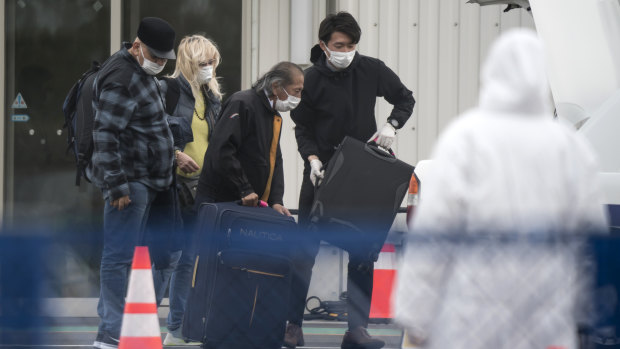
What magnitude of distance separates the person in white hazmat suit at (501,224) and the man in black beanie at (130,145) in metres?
2.65

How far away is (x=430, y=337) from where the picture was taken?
268 centimetres

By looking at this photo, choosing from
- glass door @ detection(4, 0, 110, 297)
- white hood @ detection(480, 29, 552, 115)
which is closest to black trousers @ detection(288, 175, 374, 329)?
white hood @ detection(480, 29, 552, 115)

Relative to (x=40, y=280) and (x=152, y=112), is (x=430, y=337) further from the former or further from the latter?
(x=152, y=112)

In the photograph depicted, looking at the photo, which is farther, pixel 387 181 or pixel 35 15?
pixel 35 15

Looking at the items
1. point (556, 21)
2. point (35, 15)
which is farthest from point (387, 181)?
point (35, 15)

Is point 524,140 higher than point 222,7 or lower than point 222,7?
lower

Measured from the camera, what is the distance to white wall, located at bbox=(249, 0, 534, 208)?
28.9ft

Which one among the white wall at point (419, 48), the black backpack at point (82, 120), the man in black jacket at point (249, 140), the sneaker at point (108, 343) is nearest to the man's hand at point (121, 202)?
the black backpack at point (82, 120)

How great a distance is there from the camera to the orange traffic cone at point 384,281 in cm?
316

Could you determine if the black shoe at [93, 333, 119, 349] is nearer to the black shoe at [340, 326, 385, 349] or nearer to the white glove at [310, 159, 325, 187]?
the black shoe at [340, 326, 385, 349]

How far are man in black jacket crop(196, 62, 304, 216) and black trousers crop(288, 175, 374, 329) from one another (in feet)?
3.77

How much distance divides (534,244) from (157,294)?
11.4 feet

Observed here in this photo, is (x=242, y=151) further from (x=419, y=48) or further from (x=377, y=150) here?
(x=419, y=48)

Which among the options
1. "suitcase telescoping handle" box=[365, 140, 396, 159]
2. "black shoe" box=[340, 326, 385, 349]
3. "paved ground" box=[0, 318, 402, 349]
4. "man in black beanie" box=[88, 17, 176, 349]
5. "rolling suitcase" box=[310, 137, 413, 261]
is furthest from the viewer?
"suitcase telescoping handle" box=[365, 140, 396, 159]
